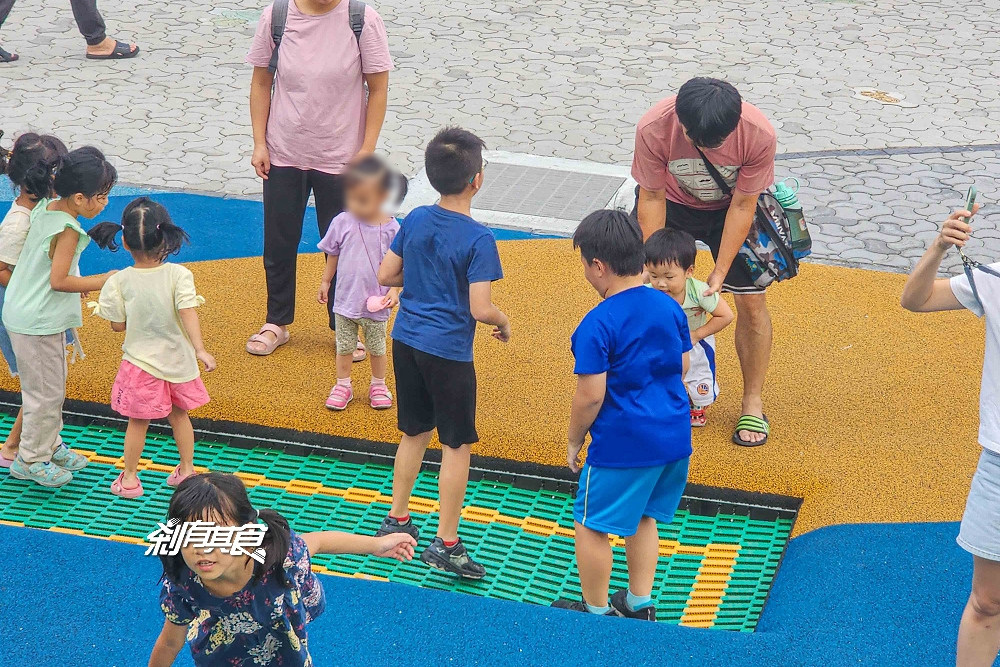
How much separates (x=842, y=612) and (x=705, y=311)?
1.29 meters

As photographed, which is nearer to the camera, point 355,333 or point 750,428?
point 750,428

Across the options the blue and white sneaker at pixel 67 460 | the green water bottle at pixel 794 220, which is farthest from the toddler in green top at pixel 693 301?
the blue and white sneaker at pixel 67 460

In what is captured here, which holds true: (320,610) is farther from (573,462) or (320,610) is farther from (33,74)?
(33,74)

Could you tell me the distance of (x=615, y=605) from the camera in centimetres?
387

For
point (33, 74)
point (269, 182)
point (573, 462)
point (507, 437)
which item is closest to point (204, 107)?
point (33, 74)

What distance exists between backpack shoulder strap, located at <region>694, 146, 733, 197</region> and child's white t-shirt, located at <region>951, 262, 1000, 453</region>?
144cm

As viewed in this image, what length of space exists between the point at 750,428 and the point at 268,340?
2316 mm

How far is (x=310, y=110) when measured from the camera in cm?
503

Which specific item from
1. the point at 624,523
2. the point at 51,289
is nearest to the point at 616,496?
the point at 624,523

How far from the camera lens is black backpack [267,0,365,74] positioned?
4.96 m

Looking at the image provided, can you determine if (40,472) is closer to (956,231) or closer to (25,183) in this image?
(25,183)

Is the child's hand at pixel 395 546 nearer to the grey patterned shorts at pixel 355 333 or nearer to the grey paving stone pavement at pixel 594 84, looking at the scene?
the grey patterned shorts at pixel 355 333

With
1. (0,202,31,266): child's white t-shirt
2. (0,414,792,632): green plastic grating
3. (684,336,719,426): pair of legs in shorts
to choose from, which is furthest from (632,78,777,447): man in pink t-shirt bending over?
(0,202,31,266): child's white t-shirt

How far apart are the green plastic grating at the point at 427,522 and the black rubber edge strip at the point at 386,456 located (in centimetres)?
3
